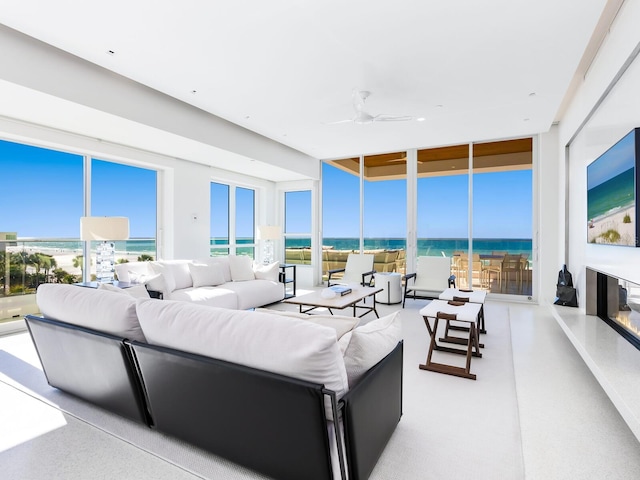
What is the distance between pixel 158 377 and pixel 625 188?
347 cm

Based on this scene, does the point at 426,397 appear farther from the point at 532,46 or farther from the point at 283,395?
the point at 532,46

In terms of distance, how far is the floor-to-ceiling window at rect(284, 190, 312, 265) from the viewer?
27.3 feet

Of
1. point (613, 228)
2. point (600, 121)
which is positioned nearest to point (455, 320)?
point (613, 228)

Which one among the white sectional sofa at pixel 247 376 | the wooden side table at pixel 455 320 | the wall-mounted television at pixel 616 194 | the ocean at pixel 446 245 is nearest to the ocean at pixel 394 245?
the ocean at pixel 446 245

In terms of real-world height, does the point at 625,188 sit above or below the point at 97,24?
below

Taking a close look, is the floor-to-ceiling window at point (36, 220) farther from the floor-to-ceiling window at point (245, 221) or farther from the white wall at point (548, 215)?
the white wall at point (548, 215)

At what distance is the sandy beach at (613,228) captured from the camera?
258cm

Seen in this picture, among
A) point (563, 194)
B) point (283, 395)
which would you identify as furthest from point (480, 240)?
point (283, 395)

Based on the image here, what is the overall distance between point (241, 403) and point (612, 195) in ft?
11.0

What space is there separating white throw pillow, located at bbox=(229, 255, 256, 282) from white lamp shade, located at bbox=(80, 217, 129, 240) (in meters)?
1.88

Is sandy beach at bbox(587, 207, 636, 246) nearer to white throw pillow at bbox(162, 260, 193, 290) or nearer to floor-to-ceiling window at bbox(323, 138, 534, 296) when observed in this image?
floor-to-ceiling window at bbox(323, 138, 534, 296)

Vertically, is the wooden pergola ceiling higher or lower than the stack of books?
higher

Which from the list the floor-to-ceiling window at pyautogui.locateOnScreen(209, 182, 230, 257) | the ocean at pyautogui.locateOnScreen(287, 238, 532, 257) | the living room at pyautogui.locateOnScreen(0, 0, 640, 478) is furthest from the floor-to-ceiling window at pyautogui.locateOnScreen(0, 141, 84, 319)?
the ocean at pyautogui.locateOnScreen(287, 238, 532, 257)

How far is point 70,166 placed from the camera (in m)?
4.87
